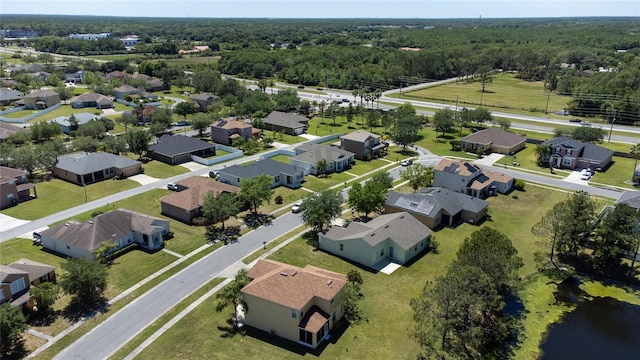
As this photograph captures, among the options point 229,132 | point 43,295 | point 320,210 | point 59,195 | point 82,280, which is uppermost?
point 320,210

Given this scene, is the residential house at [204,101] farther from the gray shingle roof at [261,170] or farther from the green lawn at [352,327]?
the green lawn at [352,327]

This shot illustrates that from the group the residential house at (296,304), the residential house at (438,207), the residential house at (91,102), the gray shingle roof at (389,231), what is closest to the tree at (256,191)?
the gray shingle roof at (389,231)

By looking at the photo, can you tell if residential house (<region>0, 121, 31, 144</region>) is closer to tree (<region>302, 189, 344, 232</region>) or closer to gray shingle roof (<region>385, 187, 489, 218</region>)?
tree (<region>302, 189, 344, 232</region>)

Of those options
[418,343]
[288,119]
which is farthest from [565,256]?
[288,119]

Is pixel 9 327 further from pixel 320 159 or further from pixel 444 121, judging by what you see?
pixel 444 121

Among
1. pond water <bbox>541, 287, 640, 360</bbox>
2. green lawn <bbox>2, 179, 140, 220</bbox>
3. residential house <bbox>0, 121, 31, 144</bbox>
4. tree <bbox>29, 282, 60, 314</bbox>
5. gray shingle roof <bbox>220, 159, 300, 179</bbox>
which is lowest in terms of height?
pond water <bbox>541, 287, 640, 360</bbox>

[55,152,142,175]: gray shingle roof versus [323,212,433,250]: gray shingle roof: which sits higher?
[55,152,142,175]: gray shingle roof

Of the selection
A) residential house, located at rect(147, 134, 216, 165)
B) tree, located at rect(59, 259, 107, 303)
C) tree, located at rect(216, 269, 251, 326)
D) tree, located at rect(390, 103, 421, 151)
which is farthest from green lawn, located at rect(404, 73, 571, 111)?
tree, located at rect(59, 259, 107, 303)

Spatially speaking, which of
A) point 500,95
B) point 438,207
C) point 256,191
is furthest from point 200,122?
point 500,95
